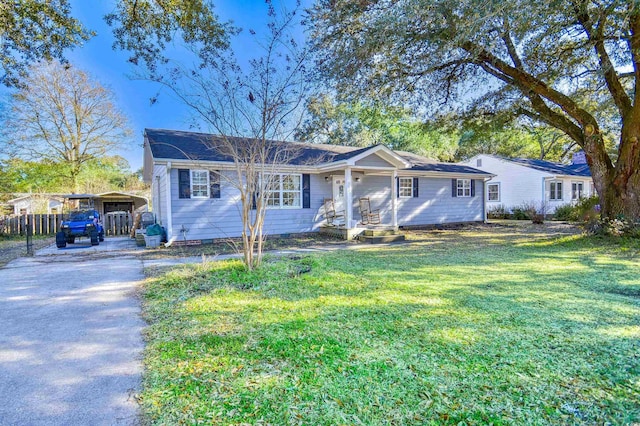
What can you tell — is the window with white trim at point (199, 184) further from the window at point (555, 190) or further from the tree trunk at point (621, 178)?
the window at point (555, 190)

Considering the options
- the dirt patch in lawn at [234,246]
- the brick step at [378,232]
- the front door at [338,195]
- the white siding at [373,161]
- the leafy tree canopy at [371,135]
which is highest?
the leafy tree canopy at [371,135]

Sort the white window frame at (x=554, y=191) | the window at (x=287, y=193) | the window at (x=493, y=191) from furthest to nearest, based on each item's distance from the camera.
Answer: the window at (x=493, y=191) → the white window frame at (x=554, y=191) → the window at (x=287, y=193)

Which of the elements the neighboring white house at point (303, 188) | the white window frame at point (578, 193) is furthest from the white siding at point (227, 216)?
the white window frame at point (578, 193)

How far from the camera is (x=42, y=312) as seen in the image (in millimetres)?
4074

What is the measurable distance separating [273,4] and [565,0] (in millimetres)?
5666

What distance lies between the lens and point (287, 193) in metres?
11.6

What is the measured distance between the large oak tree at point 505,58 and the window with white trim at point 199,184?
4.79 metres

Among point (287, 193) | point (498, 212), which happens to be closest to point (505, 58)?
point (287, 193)

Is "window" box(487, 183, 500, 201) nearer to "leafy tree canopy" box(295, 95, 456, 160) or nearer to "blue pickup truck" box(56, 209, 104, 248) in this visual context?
"leafy tree canopy" box(295, 95, 456, 160)

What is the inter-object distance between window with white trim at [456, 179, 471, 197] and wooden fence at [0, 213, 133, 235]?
14700 millimetres

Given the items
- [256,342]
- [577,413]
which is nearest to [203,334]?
[256,342]

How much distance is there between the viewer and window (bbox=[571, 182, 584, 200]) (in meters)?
21.7

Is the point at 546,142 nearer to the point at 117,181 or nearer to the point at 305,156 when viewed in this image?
the point at 305,156

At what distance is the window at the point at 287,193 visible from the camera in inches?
446
